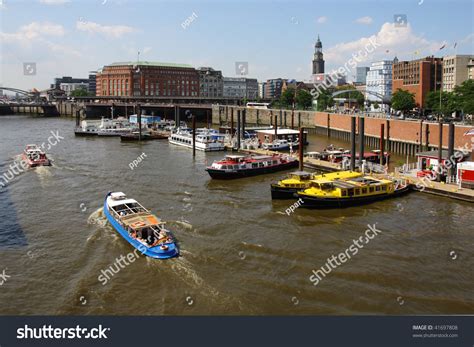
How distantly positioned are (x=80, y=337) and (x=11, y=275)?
41.3 ft

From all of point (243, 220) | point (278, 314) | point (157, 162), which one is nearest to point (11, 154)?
point (157, 162)

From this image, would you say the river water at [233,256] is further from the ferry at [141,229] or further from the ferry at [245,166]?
the ferry at [245,166]

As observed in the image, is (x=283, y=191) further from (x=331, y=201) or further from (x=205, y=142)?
(x=205, y=142)

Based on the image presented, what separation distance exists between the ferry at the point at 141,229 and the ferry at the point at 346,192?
12866 mm

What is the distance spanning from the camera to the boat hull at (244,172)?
2045 inches

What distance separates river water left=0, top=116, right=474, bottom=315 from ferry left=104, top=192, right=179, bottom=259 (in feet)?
2.18

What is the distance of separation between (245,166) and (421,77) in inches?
3784

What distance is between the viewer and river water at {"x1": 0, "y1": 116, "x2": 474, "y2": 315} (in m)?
23.1

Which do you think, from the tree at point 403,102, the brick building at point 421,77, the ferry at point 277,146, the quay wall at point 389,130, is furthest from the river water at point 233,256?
the brick building at point 421,77

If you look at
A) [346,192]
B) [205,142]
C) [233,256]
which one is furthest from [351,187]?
[205,142]

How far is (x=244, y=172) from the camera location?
53.8 m

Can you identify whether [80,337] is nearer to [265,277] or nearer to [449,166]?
[265,277]

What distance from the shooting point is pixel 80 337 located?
15.7 m

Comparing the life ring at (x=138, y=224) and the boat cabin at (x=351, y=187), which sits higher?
the boat cabin at (x=351, y=187)
